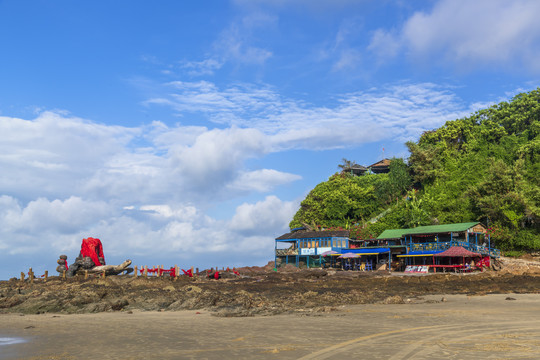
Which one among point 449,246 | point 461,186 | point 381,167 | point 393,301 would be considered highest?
point 381,167

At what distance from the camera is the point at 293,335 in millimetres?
→ 11867

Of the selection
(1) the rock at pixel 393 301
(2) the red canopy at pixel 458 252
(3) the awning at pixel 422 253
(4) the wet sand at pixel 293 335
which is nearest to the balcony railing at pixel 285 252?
(3) the awning at pixel 422 253

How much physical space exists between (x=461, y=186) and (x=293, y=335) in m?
61.2

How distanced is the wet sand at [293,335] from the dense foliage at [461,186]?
41878 millimetres

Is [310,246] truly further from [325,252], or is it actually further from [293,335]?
[293,335]

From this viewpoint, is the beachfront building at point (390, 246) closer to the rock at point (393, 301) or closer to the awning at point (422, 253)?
the awning at point (422, 253)

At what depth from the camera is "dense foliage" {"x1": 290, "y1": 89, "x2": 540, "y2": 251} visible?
182 feet

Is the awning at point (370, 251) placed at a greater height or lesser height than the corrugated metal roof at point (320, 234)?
lesser

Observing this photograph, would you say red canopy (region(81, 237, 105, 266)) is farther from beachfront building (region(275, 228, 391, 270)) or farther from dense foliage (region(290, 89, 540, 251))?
dense foliage (region(290, 89, 540, 251))

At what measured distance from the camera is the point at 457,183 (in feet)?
218

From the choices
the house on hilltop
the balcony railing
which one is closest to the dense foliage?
the balcony railing

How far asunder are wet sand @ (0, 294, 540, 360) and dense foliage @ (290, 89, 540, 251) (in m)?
41.9

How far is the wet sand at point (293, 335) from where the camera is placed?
9.52 meters

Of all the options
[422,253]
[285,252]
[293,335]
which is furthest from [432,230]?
[293,335]
